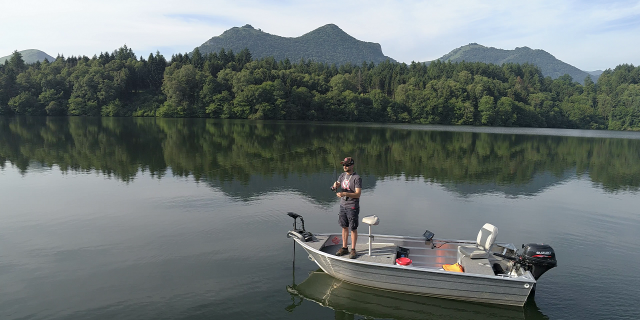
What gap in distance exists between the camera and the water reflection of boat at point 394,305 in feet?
29.0

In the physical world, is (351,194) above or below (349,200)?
above

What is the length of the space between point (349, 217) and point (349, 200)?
42 centimetres

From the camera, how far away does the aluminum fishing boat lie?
8.94 meters

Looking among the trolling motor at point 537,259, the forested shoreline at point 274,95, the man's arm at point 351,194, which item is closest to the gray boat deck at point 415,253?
the trolling motor at point 537,259

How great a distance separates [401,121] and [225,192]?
9962 centimetres

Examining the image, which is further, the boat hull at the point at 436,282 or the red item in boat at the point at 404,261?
the red item in boat at the point at 404,261

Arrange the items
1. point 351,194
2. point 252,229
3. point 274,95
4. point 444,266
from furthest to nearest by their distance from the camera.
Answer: point 274,95 → point 252,229 → point 351,194 → point 444,266

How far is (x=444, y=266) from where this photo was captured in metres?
9.47

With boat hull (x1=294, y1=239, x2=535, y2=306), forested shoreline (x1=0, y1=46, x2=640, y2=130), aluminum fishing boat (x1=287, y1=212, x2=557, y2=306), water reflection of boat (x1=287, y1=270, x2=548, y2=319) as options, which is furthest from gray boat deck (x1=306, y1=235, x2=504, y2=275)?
forested shoreline (x1=0, y1=46, x2=640, y2=130)

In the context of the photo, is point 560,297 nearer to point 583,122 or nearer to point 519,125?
point 519,125

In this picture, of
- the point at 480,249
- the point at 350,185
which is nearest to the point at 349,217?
the point at 350,185

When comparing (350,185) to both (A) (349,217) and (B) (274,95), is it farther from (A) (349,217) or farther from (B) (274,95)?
(B) (274,95)

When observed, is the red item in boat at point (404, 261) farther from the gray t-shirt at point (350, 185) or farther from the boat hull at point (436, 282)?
the gray t-shirt at point (350, 185)

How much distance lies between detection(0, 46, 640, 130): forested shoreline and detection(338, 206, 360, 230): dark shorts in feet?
294
